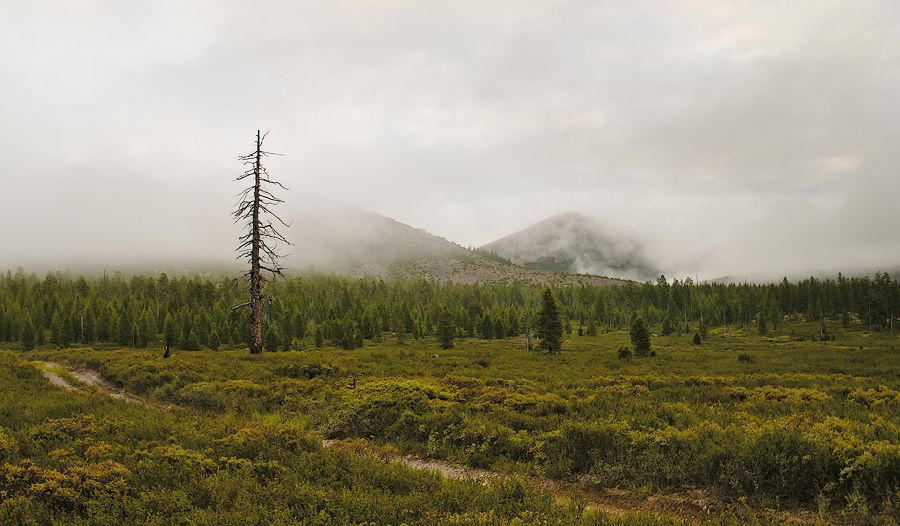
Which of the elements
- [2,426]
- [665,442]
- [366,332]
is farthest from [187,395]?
[366,332]

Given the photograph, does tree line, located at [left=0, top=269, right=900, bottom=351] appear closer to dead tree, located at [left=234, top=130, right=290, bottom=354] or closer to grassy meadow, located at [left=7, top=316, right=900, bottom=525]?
dead tree, located at [left=234, top=130, right=290, bottom=354]

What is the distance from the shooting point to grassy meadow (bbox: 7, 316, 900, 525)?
6250 mm

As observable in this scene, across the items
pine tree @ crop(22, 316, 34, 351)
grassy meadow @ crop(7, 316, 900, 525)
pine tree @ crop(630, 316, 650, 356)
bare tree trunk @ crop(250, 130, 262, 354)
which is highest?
bare tree trunk @ crop(250, 130, 262, 354)

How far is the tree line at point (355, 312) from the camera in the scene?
86125mm

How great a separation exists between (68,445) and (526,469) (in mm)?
9321

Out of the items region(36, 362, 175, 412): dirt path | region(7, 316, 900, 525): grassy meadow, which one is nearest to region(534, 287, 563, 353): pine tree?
region(7, 316, 900, 525): grassy meadow

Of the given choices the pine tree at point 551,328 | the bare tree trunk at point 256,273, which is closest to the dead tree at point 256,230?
the bare tree trunk at point 256,273

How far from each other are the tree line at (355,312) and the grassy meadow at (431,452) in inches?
1308

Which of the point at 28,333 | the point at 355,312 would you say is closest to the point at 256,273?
the point at 28,333

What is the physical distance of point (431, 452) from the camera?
34.2 feet

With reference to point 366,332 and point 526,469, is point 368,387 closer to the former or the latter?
point 526,469

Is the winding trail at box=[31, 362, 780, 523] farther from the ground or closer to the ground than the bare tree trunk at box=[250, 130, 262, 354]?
closer to the ground

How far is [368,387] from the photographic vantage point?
14.4 m

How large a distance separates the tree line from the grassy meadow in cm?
3323
